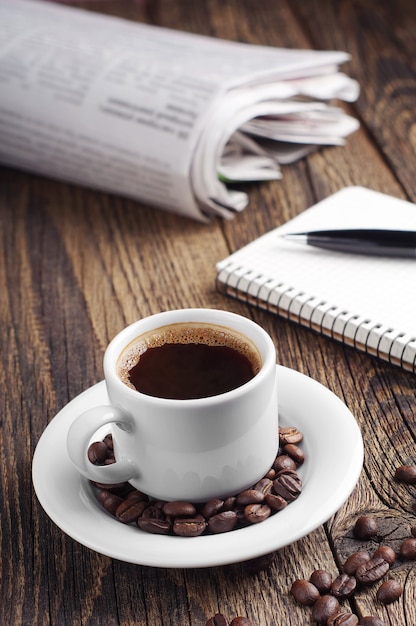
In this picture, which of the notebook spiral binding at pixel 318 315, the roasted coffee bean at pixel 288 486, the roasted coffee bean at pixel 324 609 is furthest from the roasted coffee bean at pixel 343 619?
the notebook spiral binding at pixel 318 315

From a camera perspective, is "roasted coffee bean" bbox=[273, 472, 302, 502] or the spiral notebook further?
the spiral notebook

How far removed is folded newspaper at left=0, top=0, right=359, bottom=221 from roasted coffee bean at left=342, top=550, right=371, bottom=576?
0.74 meters

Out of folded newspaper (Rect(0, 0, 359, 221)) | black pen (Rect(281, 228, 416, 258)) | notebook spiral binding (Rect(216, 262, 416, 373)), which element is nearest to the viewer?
notebook spiral binding (Rect(216, 262, 416, 373))

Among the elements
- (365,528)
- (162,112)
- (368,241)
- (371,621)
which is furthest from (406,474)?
(162,112)

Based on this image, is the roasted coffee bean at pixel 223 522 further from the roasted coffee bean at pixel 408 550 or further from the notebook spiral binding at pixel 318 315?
the notebook spiral binding at pixel 318 315

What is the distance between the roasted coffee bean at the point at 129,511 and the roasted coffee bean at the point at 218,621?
11 cm

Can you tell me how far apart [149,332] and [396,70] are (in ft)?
4.23

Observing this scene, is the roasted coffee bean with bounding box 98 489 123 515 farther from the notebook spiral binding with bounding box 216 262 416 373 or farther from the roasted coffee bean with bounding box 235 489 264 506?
the notebook spiral binding with bounding box 216 262 416 373

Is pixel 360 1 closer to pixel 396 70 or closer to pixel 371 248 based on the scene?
pixel 396 70

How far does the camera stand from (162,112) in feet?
4.54

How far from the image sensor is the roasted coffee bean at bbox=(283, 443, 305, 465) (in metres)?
0.79

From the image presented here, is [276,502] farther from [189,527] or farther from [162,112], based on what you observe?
[162,112]

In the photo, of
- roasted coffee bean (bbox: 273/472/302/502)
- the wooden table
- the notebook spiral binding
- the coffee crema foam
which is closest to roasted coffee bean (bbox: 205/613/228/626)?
the wooden table

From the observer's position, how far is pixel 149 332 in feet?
2.73
